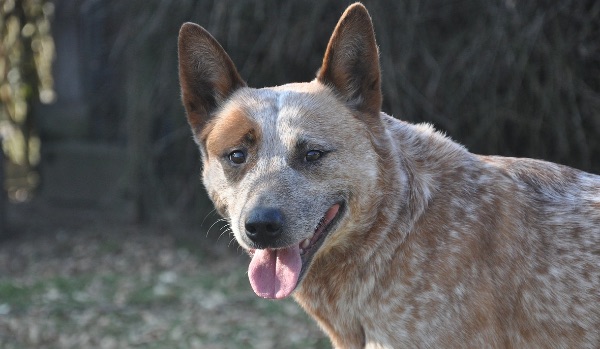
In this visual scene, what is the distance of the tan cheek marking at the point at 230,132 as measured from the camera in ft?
9.55

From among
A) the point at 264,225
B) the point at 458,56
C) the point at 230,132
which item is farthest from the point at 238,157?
the point at 458,56

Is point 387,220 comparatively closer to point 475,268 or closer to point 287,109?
point 475,268

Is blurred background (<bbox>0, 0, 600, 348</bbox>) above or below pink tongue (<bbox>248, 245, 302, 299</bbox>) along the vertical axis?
below

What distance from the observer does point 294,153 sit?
9.40 ft

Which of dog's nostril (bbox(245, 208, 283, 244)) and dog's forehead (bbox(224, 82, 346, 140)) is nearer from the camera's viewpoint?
dog's nostril (bbox(245, 208, 283, 244))

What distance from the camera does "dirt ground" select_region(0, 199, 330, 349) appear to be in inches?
195

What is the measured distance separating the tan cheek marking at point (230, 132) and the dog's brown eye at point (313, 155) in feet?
0.66

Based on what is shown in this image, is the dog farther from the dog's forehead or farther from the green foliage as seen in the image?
the green foliage

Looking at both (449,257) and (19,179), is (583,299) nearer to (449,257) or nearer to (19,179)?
(449,257)

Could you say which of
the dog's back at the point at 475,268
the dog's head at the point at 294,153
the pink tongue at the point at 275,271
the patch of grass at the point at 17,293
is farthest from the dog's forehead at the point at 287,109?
the patch of grass at the point at 17,293

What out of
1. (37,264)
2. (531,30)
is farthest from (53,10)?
(531,30)

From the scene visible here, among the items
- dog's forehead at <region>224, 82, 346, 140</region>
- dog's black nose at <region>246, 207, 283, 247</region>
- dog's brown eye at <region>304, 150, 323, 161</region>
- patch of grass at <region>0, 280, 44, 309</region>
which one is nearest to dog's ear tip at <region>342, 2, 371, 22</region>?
dog's forehead at <region>224, 82, 346, 140</region>

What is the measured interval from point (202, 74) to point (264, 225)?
32.0 inches

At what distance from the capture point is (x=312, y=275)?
2.96 m
